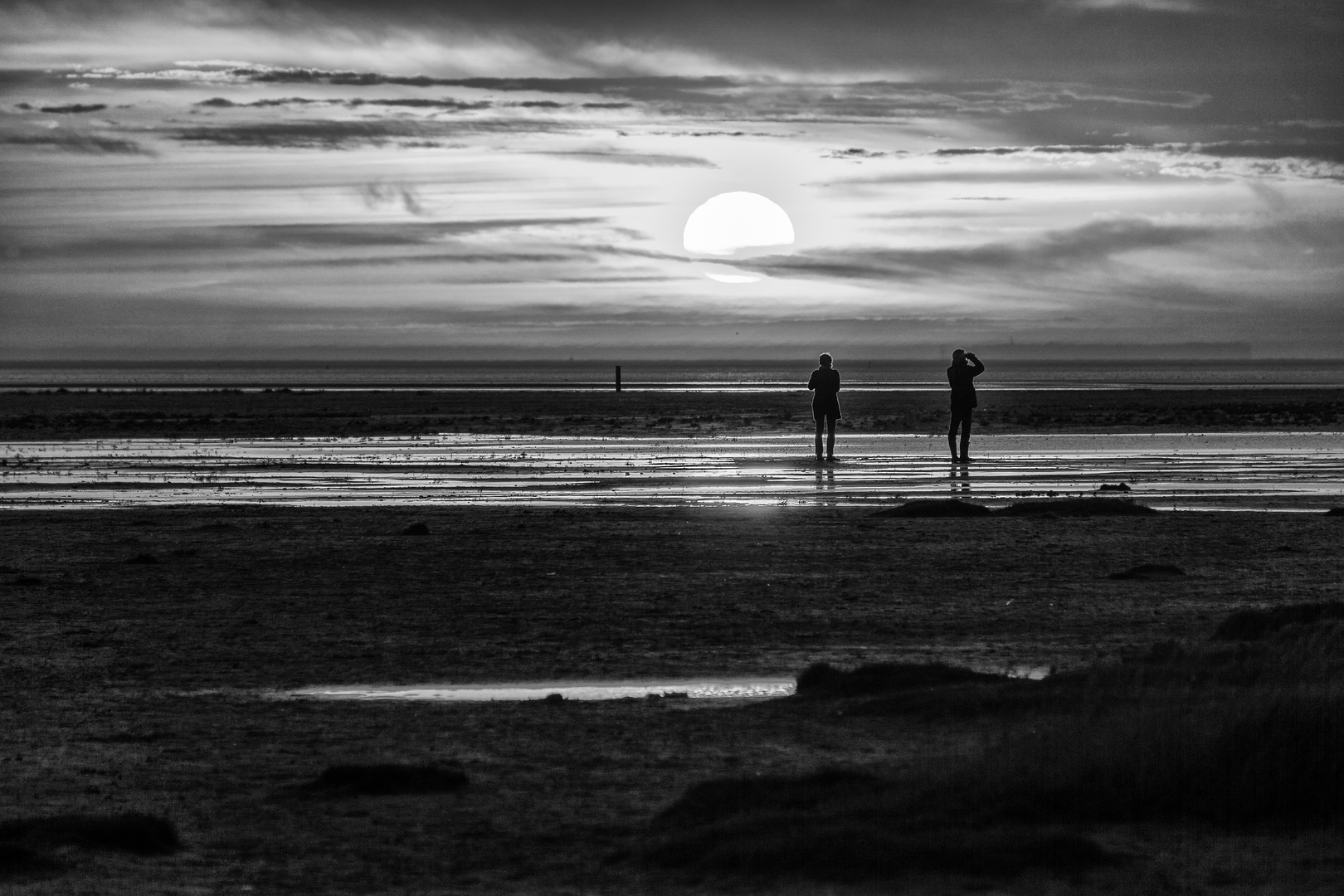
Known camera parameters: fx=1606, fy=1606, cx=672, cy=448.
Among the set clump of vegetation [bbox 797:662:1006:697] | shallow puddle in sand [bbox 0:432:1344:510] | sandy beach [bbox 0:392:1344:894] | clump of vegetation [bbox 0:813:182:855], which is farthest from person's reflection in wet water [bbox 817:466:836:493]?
clump of vegetation [bbox 0:813:182:855]

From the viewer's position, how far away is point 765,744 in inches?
332

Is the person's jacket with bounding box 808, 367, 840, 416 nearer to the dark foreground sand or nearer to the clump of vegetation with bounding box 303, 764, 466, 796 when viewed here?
the dark foreground sand

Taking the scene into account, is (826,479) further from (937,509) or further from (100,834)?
(100,834)

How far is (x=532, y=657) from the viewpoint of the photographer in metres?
11.3

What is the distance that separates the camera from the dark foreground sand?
21.2ft

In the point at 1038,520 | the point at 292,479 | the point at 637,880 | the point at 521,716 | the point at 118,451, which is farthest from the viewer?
the point at 118,451

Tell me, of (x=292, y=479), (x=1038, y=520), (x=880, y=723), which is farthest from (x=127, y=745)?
(x=292, y=479)

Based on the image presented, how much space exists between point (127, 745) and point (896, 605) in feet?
22.3

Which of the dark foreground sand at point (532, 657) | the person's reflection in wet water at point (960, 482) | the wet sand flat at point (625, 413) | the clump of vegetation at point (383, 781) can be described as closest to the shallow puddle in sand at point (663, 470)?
the person's reflection in wet water at point (960, 482)

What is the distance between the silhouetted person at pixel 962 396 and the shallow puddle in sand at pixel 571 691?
73.6ft

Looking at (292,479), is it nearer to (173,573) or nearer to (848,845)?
(173,573)

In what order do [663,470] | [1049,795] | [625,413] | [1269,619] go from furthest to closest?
[625,413]
[663,470]
[1269,619]
[1049,795]

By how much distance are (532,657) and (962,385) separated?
2238cm

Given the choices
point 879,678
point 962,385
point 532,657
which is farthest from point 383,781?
point 962,385
